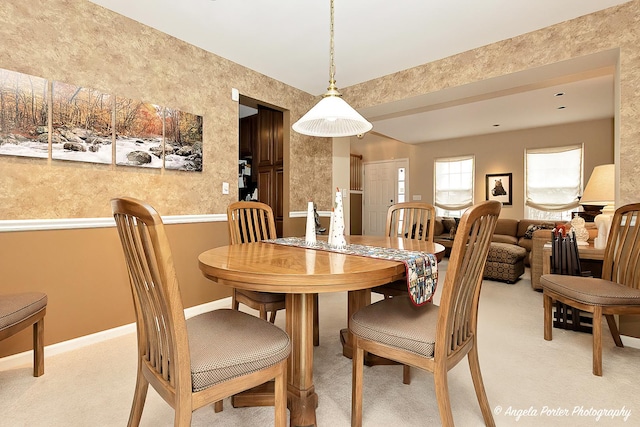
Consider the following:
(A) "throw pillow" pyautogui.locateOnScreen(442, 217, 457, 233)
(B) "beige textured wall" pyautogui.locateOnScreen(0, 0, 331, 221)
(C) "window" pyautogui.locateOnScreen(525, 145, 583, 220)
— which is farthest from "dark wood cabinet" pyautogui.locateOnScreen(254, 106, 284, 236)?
(C) "window" pyautogui.locateOnScreen(525, 145, 583, 220)

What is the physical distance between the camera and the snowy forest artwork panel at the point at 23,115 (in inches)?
76.5

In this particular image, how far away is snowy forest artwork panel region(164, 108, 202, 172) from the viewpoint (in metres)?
2.74

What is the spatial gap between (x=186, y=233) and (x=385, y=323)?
2.21 m

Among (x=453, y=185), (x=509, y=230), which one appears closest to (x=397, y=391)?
(x=509, y=230)

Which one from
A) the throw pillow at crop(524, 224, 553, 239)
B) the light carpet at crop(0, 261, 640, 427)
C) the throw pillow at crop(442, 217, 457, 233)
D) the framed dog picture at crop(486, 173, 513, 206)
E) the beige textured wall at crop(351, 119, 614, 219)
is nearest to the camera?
the light carpet at crop(0, 261, 640, 427)

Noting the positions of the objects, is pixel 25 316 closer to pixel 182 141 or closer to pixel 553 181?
pixel 182 141

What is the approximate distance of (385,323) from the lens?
1.30 m

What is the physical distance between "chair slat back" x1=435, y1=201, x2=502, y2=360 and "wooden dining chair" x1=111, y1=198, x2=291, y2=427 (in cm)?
59

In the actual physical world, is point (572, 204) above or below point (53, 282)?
above

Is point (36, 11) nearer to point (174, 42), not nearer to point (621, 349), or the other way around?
point (174, 42)

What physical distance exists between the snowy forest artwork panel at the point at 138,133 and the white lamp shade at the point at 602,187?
397cm

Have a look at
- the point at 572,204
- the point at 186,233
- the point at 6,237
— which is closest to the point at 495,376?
the point at 186,233

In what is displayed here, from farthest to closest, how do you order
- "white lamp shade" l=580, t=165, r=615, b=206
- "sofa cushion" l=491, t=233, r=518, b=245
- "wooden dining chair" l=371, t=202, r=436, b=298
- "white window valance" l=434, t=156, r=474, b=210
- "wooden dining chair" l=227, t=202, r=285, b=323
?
"white window valance" l=434, t=156, r=474, b=210, "sofa cushion" l=491, t=233, r=518, b=245, "white lamp shade" l=580, t=165, r=615, b=206, "wooden dining chair" l=371, t=202, r=436, b=298, "wooden dining chair" l=227, t=202, r=285, b=323

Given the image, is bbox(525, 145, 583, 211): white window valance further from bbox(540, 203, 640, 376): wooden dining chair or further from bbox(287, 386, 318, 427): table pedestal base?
bbox(287, 386, 318, 427): table pedestal base
